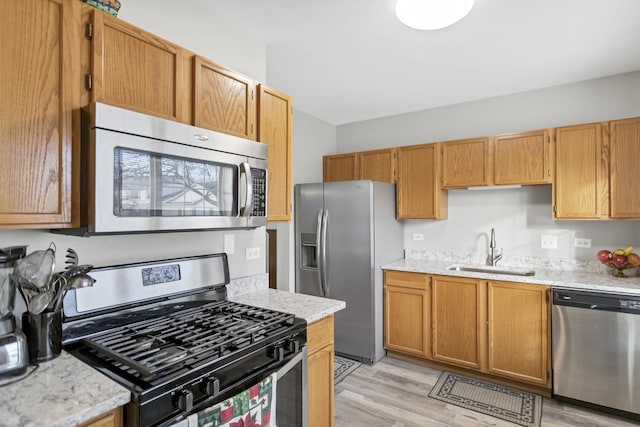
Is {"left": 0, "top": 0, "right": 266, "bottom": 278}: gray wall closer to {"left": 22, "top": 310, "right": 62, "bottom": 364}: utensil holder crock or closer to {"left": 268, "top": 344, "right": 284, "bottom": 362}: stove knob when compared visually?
{"left": 22, "top": 310, "right": 62, "bottom": 364}: utensil holder crock

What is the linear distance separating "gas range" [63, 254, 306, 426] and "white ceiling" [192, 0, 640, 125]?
1.61 meters

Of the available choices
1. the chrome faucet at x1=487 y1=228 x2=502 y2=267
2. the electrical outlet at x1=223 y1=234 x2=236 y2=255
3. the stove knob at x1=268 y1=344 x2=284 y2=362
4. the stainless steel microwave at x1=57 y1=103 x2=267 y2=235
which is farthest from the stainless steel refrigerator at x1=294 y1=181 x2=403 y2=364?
the stove knob at x1=268 y1=344 x2=284 y2=362

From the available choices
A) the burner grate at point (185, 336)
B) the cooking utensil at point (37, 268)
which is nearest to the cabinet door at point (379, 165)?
the burner grate at point (185, 336)

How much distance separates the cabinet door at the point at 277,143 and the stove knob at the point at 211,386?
1.08 m

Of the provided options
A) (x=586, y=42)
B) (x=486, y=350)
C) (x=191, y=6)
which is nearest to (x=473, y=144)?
(x=586, y=42)

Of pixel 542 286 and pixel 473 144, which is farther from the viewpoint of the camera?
pixel 473 144

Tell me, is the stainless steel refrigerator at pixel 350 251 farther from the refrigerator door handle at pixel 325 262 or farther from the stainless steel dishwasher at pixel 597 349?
the stainless steel dishwasher at pixel 597 349

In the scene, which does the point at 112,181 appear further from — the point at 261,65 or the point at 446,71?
the point at 446,71

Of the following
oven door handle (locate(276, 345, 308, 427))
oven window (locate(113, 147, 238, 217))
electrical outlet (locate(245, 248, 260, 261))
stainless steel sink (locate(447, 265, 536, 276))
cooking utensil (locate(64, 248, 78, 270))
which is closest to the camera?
oven window (locate(113, 147, 238, 217))

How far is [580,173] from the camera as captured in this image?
2838 millimetres

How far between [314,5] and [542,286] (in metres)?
2.63

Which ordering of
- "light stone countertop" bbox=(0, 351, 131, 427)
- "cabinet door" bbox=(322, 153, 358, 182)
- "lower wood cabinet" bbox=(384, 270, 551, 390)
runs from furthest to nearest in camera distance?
"cabinet door" bbox=(322, 153, 358, 182)
"lower wood cabinet" bbox=(384, 270, 551, 390)
"light stone countertop" bbox=(0, 351, 131, 427)

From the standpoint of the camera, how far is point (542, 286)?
2709 millimetres

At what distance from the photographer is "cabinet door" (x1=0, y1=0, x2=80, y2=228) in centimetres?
111
